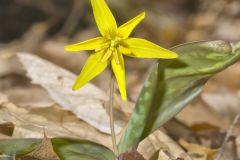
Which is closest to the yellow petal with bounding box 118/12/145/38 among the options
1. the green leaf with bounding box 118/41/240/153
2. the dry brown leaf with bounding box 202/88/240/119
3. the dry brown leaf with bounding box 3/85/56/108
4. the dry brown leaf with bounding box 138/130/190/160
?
the green leaf with bounding box 118/41/240/153

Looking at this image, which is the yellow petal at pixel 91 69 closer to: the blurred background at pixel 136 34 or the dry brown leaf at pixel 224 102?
the blurred background at pixel 136 34

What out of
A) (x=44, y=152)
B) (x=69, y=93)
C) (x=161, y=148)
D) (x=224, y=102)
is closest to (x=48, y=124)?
(x=69, y=93)

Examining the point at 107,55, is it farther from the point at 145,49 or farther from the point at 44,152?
the point at 44,152

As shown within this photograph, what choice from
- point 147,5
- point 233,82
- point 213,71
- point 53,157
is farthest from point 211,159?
point 147,5

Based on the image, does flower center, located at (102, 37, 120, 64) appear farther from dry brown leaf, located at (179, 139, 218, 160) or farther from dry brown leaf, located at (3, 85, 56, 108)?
dry brown leaf, located at (3, 85, 56, 108)

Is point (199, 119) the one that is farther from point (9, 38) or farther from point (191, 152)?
point (9, 38)

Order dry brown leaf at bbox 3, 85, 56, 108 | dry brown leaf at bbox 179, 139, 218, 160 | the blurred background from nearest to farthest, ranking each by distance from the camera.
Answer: dry brown leaf at bbox 179, 139, 218, 160 → dry brown leaf at bbox 3, 85, 56, 108 → the blurred background
